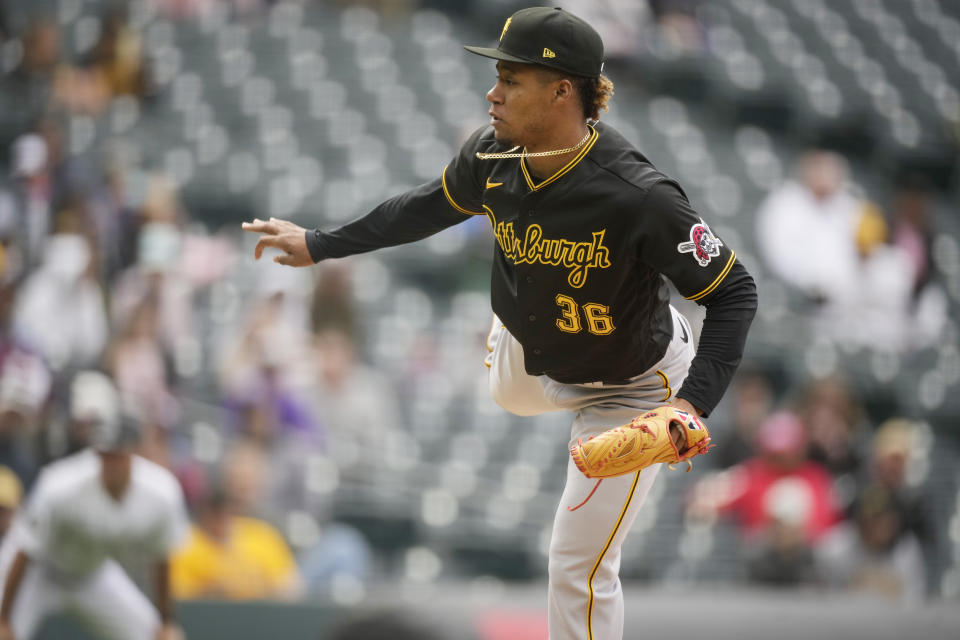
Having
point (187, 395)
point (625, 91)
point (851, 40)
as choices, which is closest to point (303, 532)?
point (187, 395)

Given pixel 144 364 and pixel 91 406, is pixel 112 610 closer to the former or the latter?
pixel 91 406

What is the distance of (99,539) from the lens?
19.7 ft

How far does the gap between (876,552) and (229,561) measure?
3.60 meters

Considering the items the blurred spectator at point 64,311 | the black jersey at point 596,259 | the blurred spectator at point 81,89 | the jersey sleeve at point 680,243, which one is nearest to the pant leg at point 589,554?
the black jersey at point 596,259

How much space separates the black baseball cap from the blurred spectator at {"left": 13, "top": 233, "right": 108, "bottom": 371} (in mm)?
5107

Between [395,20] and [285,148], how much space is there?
8.13 ft

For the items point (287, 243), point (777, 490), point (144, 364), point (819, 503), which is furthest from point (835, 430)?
point (287, 243)

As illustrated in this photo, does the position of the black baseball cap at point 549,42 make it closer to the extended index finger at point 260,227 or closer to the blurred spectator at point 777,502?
the extended index finger at point 260,227

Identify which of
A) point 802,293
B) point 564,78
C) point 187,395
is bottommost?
point 802,293

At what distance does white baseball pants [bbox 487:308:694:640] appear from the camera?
11.7 feet

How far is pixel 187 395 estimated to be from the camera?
7.79 m

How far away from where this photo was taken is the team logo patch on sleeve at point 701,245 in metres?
3.29

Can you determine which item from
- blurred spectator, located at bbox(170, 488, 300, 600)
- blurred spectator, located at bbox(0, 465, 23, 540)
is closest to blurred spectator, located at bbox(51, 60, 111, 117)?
blurred spectator, located at bbox(0, 465, 23, 540)

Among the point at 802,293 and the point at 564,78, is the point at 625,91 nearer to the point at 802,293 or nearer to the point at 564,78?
the point at 802,293
